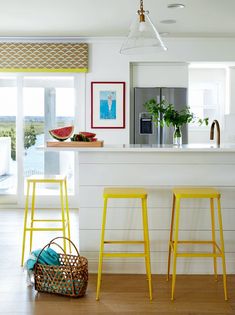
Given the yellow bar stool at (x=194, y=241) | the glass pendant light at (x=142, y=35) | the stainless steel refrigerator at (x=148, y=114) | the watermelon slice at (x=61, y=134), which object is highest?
the glass pendant light at (x=142, y=35)

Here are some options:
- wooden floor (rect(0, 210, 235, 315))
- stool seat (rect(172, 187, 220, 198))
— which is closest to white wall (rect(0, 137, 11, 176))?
wooden floor (rect(0, 210, 235, 315))

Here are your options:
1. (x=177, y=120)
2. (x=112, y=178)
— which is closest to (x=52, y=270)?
(x=112, y=178)

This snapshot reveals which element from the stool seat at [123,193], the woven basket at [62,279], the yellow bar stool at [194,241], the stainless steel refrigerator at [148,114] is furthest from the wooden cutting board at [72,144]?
the stainless steel refrigerator at [148,114]

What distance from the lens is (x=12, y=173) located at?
7531 mm

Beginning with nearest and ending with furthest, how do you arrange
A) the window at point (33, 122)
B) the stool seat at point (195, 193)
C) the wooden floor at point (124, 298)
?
the wooden floor at point (124, 298) < the stool seat at point (195, 193) < the window at point (33, 122)

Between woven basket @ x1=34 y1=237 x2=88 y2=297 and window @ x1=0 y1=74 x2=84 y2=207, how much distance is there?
3.77 metres

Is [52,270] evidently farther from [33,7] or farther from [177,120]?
[33,7]

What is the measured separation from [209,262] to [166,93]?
3.48 m

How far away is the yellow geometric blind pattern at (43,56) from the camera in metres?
7.12

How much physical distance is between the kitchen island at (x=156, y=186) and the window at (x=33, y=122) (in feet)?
10.9

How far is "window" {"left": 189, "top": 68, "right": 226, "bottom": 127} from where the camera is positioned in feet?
29.2

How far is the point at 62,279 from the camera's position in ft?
11.8

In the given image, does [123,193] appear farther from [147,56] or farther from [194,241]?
[147,56]

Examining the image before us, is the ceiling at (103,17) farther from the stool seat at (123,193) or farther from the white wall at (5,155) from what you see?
the stool seat at (123,193)
